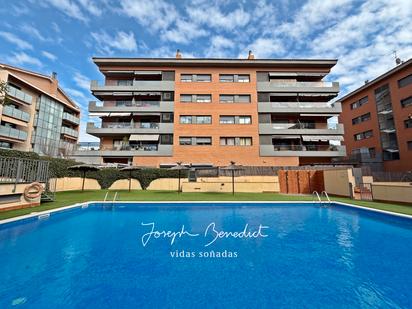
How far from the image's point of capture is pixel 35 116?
3406 centimetres

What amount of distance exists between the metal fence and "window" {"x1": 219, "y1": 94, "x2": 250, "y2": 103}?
959 inches

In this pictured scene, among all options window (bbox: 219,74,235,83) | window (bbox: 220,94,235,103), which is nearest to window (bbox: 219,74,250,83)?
window (bbox: 219,74,235,83)

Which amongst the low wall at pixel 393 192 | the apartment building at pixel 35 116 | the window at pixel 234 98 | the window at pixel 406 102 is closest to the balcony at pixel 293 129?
the window at pixel 234 98

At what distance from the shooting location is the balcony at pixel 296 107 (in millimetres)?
30375

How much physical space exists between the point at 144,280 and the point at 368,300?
4.33m

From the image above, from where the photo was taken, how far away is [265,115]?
30.8 meters

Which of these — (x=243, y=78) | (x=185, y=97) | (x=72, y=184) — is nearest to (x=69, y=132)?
(x=72, y=184)

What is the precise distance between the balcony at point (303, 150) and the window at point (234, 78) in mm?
11187

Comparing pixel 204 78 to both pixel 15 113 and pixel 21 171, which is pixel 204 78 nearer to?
pixel 21 171

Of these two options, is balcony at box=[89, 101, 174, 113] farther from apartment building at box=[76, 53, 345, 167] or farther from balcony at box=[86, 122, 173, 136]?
balcony at box=[86, 122, 173, 136]

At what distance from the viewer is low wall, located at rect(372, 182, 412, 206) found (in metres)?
12.3

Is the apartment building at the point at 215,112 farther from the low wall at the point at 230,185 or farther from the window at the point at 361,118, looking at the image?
the window at the point at 361,118

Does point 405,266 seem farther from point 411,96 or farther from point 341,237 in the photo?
point 411,96

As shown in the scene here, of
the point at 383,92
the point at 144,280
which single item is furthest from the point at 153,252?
the point at 383,92
